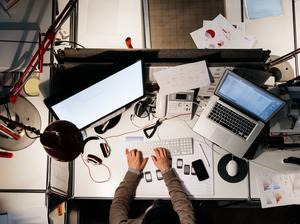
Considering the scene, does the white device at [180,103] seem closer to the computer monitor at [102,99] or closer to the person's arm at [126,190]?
the computer monitor at [102,99]

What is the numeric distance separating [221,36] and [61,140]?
1.17 meters

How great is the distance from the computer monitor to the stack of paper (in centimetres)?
52

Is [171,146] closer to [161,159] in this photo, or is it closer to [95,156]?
[161,159]

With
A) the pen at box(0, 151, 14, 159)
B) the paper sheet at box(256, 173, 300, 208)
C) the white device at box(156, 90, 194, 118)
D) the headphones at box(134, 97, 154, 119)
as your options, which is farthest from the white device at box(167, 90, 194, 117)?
the pen at box(0, 151, 14, 159)

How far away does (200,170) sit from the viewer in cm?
186

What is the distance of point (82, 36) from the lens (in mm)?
2018

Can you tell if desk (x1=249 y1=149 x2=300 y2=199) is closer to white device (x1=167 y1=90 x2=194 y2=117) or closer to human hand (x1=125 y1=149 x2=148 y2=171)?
white device (x1=167 y1=90 x2=194 y2=117)

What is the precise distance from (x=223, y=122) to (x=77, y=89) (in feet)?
2.50

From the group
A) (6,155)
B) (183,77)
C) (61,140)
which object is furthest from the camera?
(6,155)

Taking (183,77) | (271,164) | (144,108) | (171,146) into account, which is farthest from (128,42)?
(271,164)

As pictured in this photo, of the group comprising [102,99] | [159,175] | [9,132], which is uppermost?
[102,99]

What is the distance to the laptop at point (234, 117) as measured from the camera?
1.75m

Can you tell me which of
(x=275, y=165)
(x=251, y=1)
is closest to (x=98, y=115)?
(x=275, y=165)

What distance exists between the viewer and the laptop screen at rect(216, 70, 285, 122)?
1676mm
